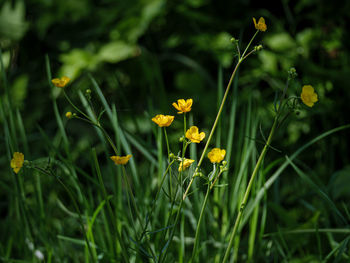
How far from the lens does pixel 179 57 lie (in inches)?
56.8

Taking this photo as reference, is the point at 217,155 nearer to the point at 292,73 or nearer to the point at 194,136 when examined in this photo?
the point at 194,136

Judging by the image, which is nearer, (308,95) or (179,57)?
(308,95)

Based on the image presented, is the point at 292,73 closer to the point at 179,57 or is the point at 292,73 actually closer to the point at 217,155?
the point at 217,155

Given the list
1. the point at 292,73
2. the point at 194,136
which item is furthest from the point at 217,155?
the point at 292,73

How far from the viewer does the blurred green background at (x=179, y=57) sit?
1218 mm

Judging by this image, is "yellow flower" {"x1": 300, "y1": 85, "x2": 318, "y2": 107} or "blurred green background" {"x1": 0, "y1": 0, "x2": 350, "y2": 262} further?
"blurred green background" {"x1": 0, "y1": 0, "x2": 350, "y2": 262}

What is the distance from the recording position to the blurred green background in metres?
1.22

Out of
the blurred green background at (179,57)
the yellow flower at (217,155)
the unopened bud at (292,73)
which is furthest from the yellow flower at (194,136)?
the blurred green background at (179,57)

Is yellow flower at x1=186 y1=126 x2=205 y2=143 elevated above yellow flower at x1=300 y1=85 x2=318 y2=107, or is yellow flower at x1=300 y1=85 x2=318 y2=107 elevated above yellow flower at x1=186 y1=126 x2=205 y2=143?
yellow flower at x1=300 y1=85 x2=318 y2=107

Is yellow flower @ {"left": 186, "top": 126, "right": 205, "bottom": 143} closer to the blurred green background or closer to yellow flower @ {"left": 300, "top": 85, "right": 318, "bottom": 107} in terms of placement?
yellow flower @ {"left": 300, "top": 85, "right": 318, "bottom": 107}

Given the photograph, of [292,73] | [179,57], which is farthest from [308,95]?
[179,57]

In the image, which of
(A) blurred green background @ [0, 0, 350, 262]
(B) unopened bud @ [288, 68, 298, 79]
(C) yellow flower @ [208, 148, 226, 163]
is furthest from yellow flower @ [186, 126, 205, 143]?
(A) blurred green background @ [0, 0, 350, 262]

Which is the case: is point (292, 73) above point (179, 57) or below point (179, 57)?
above

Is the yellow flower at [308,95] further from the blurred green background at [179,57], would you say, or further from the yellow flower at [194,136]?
the blurred green background at [179,57]
